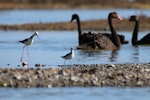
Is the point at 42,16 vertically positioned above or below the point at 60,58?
above

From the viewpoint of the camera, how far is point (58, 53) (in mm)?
22641

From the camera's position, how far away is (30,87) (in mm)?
14969

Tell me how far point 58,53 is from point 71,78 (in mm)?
7269

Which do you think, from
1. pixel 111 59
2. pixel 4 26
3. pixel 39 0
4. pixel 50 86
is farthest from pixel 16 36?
pixel 39 0

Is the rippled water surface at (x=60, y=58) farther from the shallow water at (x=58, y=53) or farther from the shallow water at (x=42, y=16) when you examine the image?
the shallow water at (x=42, y=16)

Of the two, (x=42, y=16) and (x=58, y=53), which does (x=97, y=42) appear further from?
(x=42, y=16)

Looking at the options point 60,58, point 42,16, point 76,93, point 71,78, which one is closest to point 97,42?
point 60,58


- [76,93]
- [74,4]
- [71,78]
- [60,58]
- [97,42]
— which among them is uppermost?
[74,4]

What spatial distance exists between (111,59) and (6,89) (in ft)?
→ 21.7

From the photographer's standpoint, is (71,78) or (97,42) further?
(97,42)

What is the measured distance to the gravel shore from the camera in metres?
15.2

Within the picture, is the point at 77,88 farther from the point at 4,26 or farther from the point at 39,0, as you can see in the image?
the point at 39,0

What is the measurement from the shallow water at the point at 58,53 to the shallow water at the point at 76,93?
407 cm

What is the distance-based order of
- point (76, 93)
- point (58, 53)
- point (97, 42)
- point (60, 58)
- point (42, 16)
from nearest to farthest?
point (76, 93) < point (60, 58) < point (58, 53) < point (97, 42) < point (42, 16)
